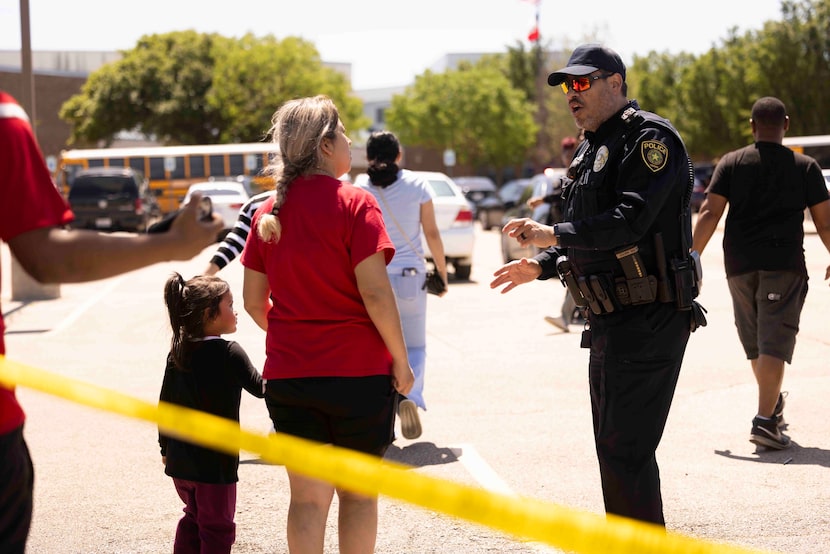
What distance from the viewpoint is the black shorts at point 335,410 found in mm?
3725

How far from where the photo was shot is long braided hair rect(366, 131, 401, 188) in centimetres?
631

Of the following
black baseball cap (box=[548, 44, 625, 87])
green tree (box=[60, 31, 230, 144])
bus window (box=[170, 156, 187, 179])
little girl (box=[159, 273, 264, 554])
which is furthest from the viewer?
green tree (box=[60, 31, 230, 144])

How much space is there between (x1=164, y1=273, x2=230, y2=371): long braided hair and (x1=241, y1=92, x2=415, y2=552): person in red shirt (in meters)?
0.38

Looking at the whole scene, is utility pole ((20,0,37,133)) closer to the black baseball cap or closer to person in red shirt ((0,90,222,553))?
the black baseball cap

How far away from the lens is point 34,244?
88.9 inches

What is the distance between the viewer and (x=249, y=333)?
37.8 ft

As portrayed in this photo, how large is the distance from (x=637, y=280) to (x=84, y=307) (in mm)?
11567

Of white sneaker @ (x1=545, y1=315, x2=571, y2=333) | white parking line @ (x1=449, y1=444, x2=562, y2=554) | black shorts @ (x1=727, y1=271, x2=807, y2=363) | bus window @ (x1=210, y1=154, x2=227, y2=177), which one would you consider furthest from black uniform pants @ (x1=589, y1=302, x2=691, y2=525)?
bus window @ (x1=210, y1=154, x2=227, y2=177)

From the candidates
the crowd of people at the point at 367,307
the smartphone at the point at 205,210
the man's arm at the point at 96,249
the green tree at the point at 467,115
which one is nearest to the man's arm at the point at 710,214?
the crowd of people at the point at 367,307

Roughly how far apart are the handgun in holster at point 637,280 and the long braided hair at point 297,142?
1.15 m

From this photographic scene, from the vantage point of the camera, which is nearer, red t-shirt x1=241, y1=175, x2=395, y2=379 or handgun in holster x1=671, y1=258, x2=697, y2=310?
red t-shirt x1=241, y1=175, x2=395, y2=379

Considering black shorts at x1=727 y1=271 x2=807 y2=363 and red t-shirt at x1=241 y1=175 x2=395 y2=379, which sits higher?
red t-shirt at x1=241 y1=175 x2=395 y2=379

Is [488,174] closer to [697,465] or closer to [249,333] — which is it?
[249,333]

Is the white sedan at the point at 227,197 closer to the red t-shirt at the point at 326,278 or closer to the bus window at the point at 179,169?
the bus window at the point at 179,169
